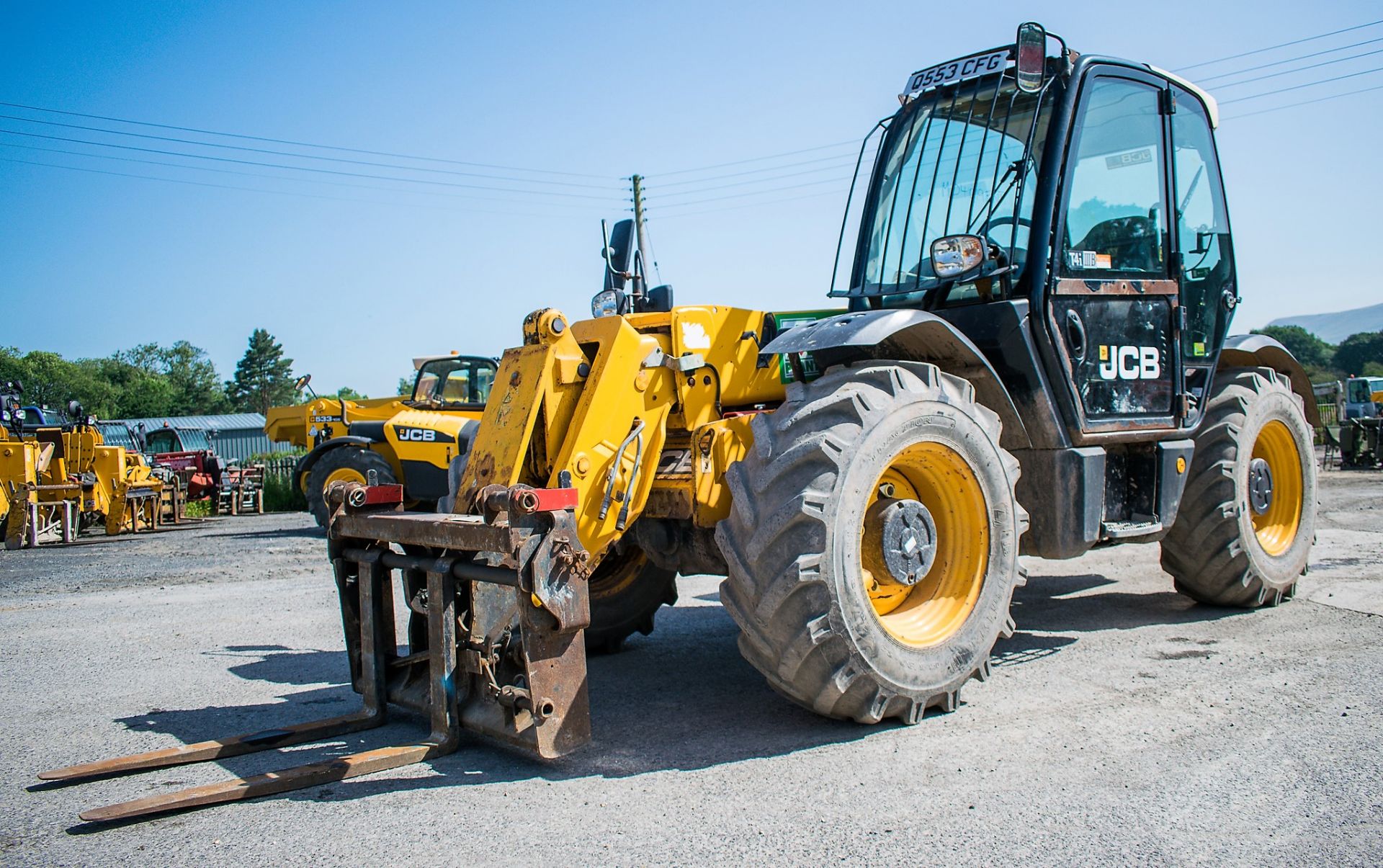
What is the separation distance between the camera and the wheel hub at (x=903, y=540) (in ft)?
14.1

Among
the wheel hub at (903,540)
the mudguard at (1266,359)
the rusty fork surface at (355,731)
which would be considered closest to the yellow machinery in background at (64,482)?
the rusty fork surface at (355,731)

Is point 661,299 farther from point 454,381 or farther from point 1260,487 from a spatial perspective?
point 454,381

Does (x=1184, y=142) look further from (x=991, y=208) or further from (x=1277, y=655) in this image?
(x=1277, y=655)

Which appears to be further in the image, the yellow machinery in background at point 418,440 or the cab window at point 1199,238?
the yellow machinery in background at point 418,440

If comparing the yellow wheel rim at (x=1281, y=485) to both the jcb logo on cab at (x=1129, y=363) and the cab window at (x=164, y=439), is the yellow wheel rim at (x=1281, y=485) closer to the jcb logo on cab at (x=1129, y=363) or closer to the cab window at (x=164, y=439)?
the jcb logo on cab at (x=1129, y=363)

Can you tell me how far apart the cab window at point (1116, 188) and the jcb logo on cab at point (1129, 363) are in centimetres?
43

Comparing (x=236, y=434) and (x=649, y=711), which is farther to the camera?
(x=236, y=434)

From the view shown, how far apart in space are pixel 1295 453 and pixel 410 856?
6444 millimetres

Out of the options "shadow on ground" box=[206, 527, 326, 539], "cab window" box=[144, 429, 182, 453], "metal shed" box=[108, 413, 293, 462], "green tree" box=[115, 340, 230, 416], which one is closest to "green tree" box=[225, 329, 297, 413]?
"green tree" box=[115, 340, 230, 416]

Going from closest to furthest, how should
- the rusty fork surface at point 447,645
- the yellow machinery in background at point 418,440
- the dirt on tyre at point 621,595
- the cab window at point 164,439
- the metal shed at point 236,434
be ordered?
the rusty fork surface at point 447,645, the dirt on tyre at point 621,595, the yellow machinery in background at point 418,440, the cab window at point 164,439, the metal shed at point 236,434

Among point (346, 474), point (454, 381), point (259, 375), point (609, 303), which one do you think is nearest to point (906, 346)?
point (609, 303)

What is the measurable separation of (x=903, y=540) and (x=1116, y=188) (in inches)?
108

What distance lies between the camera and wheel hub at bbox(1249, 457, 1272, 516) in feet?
21.1

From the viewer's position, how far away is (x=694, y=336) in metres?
4.75
